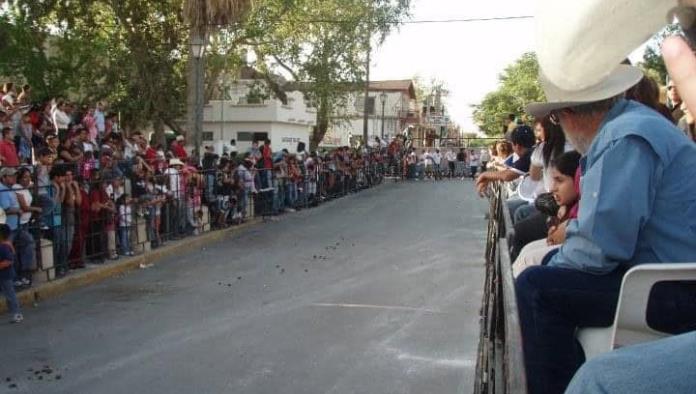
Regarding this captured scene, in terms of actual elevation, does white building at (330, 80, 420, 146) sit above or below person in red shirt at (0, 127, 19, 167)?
above

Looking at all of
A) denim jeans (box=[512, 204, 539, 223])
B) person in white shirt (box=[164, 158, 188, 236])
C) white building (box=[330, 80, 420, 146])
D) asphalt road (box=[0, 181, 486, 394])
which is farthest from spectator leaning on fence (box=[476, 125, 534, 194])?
white building (box=[330, 80, 420, 146])

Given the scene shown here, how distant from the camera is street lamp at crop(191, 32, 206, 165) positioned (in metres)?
17.1

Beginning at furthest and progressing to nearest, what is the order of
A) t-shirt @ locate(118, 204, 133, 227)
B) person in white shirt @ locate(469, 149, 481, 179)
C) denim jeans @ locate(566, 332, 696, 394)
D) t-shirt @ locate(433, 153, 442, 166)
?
person in white shirt @ locate(469, 149, 481, 179) → t-shirt @ locate(433, 153, 442, 166) → t-shirt @ locate(118, 204, 133, 227) → denim jeans @ locate(566, 332, 696, 394)

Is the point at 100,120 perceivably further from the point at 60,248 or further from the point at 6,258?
the point at 6,258

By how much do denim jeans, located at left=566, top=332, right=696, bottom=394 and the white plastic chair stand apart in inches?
27.0

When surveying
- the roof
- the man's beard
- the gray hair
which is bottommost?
the man's beard

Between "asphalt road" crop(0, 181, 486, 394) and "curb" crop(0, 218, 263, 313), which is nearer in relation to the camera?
"asphalt road" crop(0, 181, 486, 394)

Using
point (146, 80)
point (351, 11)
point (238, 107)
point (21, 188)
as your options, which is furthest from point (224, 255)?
point (238, 107)

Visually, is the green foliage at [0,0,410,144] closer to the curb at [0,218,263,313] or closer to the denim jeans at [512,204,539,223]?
the curb at [0,218,263,313]

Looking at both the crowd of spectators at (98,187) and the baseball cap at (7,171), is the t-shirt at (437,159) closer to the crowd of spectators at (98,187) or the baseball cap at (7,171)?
the crowd of spectators at (98,187)

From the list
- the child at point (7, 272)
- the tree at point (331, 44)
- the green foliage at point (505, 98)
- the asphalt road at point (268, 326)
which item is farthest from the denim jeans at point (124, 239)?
the green foliage at point (505, 98)

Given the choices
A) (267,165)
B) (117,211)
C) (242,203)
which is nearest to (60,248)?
(117,211)

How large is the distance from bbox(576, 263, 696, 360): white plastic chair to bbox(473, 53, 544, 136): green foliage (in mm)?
58192

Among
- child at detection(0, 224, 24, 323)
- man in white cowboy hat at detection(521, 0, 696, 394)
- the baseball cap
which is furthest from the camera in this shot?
the baseball cap
